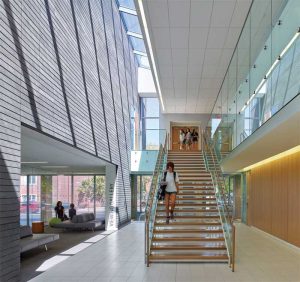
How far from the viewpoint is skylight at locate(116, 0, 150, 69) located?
1931cm

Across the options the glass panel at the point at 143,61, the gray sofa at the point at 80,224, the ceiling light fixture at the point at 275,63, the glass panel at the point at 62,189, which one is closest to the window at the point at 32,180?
the glass panel at the point at 62,189

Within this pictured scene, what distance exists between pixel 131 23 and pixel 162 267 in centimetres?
→ 1551

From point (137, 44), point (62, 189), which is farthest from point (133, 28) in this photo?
point (62, 189)

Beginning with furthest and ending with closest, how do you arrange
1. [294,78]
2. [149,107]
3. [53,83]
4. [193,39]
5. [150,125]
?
[149,107], [150,125], [193,39], [53,83], [294,78]

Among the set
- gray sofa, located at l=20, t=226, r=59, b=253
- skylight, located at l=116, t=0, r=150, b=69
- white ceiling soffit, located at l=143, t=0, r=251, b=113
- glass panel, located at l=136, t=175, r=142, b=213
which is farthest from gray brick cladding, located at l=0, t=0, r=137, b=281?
glass panel, located at l=136, t=175, r=142, b=213

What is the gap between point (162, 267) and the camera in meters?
8.81

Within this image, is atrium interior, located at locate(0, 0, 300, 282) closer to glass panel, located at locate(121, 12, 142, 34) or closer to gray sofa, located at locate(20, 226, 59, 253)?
gray sofa, located at locate(20, 226, 59, 253)

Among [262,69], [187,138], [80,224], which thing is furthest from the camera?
[187,138]

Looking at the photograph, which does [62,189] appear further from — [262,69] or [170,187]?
[262,69]

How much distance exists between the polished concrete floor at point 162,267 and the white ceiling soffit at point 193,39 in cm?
615

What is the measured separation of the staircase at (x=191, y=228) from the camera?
9648 mm

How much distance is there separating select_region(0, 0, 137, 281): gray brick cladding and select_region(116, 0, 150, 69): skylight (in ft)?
4.06

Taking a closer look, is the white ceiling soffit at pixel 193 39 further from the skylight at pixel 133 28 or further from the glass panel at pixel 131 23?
the glass panel at pixel 131 23

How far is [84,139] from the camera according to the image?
11828mm
